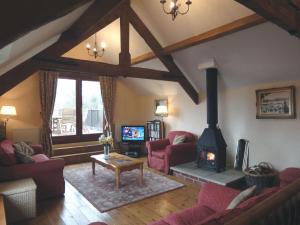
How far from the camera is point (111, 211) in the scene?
10.4ft

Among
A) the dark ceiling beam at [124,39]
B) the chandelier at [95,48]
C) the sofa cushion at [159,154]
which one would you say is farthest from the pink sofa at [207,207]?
the chandelier at [95,48]

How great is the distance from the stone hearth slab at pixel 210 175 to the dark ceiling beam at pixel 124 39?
100 inches

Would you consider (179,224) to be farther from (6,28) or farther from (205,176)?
(205,176)

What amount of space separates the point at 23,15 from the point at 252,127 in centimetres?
469

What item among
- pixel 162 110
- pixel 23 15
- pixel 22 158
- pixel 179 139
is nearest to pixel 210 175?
pixel 179 139

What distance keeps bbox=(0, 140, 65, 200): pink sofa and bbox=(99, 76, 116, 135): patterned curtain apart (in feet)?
11.2

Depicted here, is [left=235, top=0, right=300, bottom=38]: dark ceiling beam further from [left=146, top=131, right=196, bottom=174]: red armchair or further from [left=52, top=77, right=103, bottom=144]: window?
[left=52, top=77, right=103, bottom=144]: window

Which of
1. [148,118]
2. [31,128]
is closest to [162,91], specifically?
[148,118]

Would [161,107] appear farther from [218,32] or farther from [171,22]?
[218,32]

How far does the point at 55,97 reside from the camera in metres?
5.99

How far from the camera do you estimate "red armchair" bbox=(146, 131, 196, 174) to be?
4902mm

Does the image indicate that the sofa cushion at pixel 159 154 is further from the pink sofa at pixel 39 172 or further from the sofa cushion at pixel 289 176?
the sofa cushion at pixel 289 176

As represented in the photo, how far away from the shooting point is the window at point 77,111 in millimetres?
6250

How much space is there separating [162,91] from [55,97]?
3.04m
